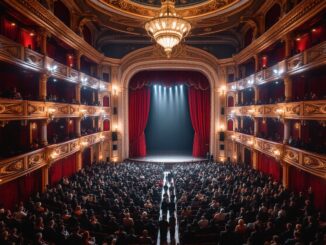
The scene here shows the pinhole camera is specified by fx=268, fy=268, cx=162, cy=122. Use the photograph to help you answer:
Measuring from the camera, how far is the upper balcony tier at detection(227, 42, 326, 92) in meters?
10.0

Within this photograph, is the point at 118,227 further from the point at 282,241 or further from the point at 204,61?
the point at 204,61

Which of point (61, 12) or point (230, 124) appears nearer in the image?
point (61, 12)

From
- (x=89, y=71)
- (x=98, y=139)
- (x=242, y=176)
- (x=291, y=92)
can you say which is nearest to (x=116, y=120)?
(x=98, y=139)

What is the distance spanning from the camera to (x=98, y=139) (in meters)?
20.0

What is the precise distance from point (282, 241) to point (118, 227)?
492cm

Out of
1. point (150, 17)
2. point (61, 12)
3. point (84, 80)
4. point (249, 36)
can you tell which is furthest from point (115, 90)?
point (249, 36)

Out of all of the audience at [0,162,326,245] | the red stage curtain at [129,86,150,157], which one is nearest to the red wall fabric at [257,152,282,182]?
the audience at [0,162,326,245]

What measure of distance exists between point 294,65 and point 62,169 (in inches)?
536

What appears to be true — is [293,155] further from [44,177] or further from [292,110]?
[44,177]

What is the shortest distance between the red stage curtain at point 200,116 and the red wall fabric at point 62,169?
11748mm

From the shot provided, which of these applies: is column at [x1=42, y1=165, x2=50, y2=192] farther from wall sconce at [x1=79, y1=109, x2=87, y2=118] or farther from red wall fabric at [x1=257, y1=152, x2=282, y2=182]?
red wall fabric at [x1=257, y1=152, x2=282, y2=182]

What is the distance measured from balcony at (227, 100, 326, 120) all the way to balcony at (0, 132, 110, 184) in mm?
10976

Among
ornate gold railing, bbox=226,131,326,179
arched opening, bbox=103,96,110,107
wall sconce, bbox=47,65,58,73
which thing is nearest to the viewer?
ornate gold railing, bbox=226,131,326,179

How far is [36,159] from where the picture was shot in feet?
38.3
